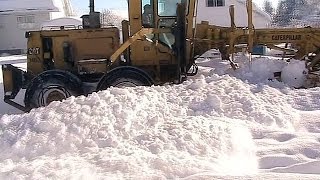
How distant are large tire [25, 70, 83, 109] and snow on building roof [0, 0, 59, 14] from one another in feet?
77.3

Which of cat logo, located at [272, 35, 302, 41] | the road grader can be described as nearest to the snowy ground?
the road grader

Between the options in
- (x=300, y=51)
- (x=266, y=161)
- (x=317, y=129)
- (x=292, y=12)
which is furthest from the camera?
(x=292, y=12)

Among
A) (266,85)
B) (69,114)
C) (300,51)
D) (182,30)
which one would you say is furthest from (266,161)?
(300,51)

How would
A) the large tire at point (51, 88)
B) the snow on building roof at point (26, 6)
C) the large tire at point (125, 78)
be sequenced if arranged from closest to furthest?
the large tire at point (125, 78), the large tire at point (51, 88), the snow on building roof at point (26, 6)

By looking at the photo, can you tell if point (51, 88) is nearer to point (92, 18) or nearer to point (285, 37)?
point (92, 18)

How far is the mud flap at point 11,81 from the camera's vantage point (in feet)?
33.2

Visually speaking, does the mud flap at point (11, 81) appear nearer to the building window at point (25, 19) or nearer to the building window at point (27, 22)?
the building window at point (27, 22)

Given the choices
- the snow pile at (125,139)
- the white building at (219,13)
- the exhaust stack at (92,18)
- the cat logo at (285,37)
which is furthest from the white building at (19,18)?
the snow pile at (125,139)

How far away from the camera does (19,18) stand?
32.5 metres

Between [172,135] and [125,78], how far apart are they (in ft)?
11.7

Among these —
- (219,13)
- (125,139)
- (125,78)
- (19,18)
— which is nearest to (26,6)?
(19,18)

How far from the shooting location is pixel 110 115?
21.7 feet

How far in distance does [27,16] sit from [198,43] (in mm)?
24125

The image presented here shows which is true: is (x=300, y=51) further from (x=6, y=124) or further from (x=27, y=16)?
(x=27, y=16)
